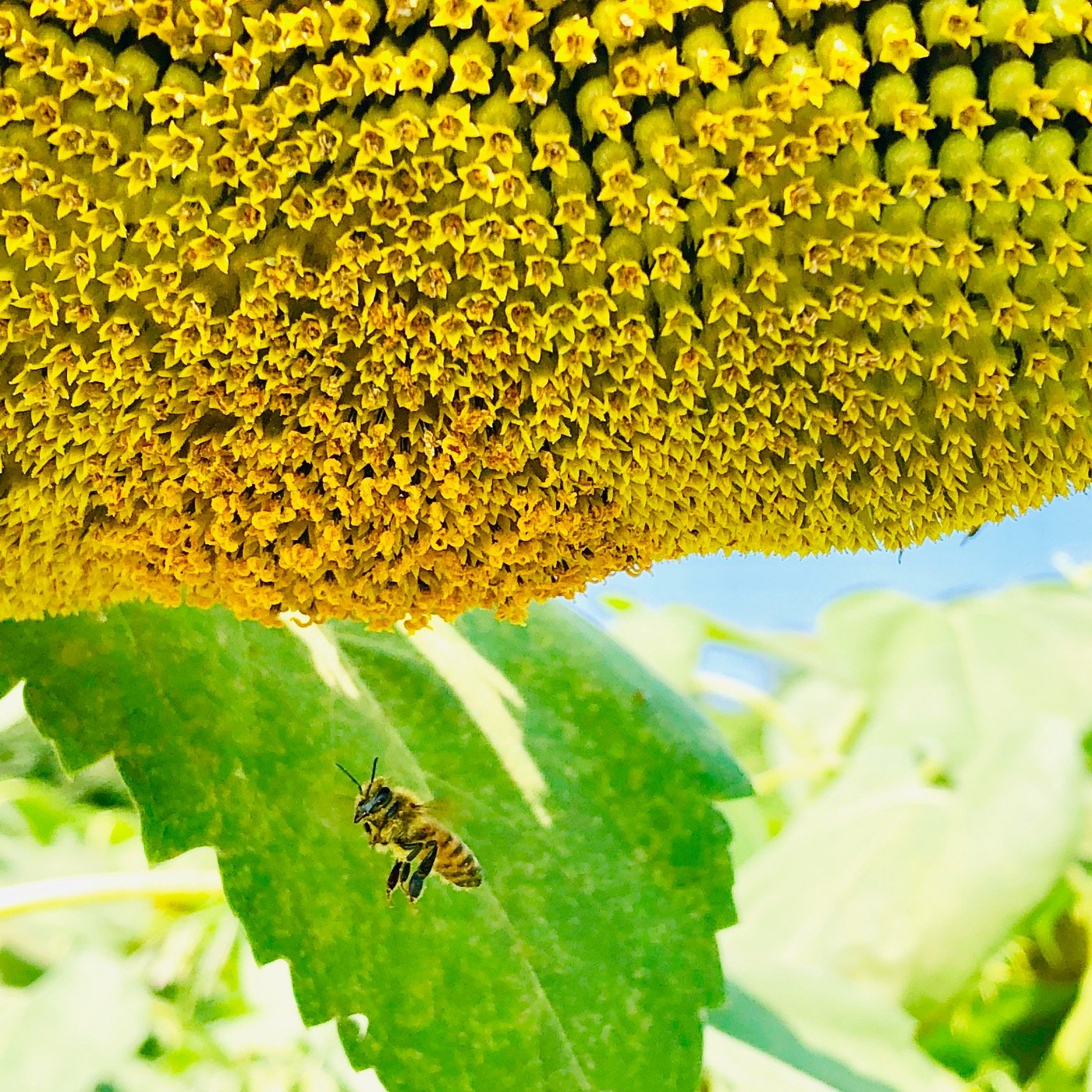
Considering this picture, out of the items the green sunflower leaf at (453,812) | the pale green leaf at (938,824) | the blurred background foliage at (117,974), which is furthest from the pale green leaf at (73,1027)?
the pale green leaf at (938,824)

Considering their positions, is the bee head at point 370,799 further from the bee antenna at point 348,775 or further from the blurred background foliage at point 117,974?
the blurred background foliage at point 117,974

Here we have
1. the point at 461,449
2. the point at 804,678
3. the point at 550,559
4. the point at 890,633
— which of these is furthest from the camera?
the point at 804,678

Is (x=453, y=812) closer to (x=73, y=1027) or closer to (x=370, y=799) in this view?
(x=370, y=799)

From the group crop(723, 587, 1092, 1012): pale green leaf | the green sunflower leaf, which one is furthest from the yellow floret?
crop(723, 587, 1092, 1012): pale green leaf

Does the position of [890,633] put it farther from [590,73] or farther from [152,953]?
[590,73]

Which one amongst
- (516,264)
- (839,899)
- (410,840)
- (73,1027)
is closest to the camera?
(516,264)

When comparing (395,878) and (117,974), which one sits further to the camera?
(117,974)

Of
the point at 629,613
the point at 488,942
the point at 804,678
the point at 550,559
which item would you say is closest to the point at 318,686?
the point at 488,942

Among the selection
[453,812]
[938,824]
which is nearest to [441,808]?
[453,812]
